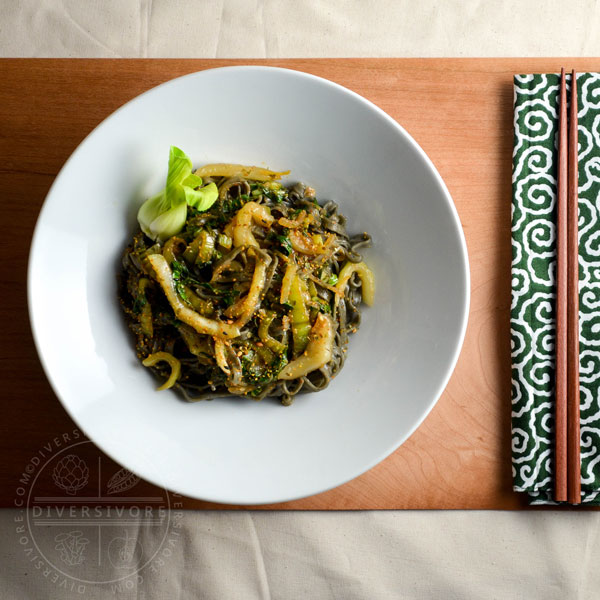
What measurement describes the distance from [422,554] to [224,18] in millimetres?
3421

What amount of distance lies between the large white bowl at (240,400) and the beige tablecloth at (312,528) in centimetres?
80

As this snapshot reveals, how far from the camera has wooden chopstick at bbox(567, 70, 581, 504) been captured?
3086 mm

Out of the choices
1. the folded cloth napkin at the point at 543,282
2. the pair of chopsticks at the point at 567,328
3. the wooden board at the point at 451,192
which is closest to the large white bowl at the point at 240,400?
the wooden board at the point at 451,192

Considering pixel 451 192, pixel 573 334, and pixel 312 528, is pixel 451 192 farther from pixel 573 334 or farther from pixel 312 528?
pixel 312 528

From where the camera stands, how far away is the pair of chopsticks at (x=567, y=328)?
3.08m

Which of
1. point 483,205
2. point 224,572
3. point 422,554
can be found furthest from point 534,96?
point 224,572

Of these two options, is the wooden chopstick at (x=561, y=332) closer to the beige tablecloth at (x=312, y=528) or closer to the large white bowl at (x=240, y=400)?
the beige tablecloth at (x=312, y=528)

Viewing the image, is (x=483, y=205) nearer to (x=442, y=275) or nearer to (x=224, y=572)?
(x=442, y=275)

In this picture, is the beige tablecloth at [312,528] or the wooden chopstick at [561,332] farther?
the beige tablecloth at [312,528]

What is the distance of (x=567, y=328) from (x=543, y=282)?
281 millimetres

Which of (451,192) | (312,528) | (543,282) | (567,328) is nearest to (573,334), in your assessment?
(567,328)

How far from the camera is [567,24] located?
347 cm

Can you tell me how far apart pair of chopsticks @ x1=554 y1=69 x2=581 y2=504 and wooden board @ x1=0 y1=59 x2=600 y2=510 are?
0.86 feet

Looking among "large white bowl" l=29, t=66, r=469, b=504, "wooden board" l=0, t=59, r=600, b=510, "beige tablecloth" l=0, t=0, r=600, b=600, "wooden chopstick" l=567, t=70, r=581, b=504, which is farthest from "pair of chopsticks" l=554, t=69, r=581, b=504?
"large white bowl" l=29, t=66, r=469, b=504
